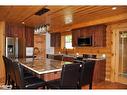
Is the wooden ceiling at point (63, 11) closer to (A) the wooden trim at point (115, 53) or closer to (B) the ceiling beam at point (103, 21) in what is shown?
(B) the ceiling beam at point (103, 21)

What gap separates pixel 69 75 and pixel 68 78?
0.05m

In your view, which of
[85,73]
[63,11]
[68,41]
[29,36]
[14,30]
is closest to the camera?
[85,73]

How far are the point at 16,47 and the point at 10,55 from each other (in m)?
0.44

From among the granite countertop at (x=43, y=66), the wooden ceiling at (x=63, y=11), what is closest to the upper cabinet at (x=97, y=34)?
the wooden ceiling at (x=63, y=11)

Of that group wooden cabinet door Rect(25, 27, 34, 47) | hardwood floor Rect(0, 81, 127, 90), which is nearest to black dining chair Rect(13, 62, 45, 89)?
hardwood floor Rect(0, 81, 127, 90)

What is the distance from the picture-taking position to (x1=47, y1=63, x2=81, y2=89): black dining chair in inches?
100.0

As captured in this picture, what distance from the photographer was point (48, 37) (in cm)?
886

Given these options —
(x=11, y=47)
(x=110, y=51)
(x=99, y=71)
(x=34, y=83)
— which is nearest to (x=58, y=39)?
(x=11, y=47)

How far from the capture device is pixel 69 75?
8.56 ft

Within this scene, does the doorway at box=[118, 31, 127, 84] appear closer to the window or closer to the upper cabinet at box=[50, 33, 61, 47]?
the window

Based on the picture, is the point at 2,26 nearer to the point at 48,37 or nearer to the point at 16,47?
the point at 16,47

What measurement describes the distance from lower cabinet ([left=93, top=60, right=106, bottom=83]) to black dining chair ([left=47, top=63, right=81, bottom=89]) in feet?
8.32

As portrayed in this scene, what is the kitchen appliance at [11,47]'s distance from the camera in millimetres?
5634

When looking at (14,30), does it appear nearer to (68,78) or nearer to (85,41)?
(85,41)
